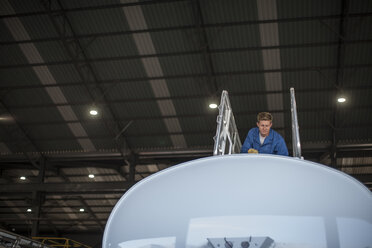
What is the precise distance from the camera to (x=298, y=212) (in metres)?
3.64

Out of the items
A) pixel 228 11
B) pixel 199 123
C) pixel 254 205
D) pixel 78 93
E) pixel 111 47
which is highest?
pixel 228 11

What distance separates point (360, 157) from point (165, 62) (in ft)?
37.2

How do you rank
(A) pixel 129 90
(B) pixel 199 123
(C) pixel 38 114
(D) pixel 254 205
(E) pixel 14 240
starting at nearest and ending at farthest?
(D) pixel 254 205 < (E) pixel 14 240 < (A) pixel 129 90 < (B) pixel 199 123 < (C) pixel 38 114

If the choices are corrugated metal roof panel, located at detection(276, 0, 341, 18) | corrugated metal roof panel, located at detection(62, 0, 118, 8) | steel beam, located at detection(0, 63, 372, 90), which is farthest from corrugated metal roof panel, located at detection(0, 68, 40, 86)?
corrugated metal roof panel, located at detection(276, 0, 341, 18)

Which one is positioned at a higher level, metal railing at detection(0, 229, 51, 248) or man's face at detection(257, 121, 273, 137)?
metal railing at detection(0, 229, 51, 248)

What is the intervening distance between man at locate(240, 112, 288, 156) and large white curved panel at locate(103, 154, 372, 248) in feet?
5.21

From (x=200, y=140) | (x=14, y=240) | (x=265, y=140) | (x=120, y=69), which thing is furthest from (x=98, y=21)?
(x=265, y=140)

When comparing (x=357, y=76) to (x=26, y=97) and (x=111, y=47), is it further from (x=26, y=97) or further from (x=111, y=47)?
(x=26, y=97)

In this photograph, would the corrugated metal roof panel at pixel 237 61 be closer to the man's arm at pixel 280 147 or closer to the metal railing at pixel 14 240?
the metal railing at pixel 14 240

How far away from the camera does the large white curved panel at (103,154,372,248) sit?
3631 millimetres

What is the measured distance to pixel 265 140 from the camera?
550 centimetres

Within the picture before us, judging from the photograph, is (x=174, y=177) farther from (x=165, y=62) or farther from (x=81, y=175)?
(x=81, y=175)

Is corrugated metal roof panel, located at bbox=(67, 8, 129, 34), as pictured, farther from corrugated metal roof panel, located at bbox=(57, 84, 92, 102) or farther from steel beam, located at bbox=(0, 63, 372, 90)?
corrugated metal roof panel, located at bbox=(57, 84, 92, 102)

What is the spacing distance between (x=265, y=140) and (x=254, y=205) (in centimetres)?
189
